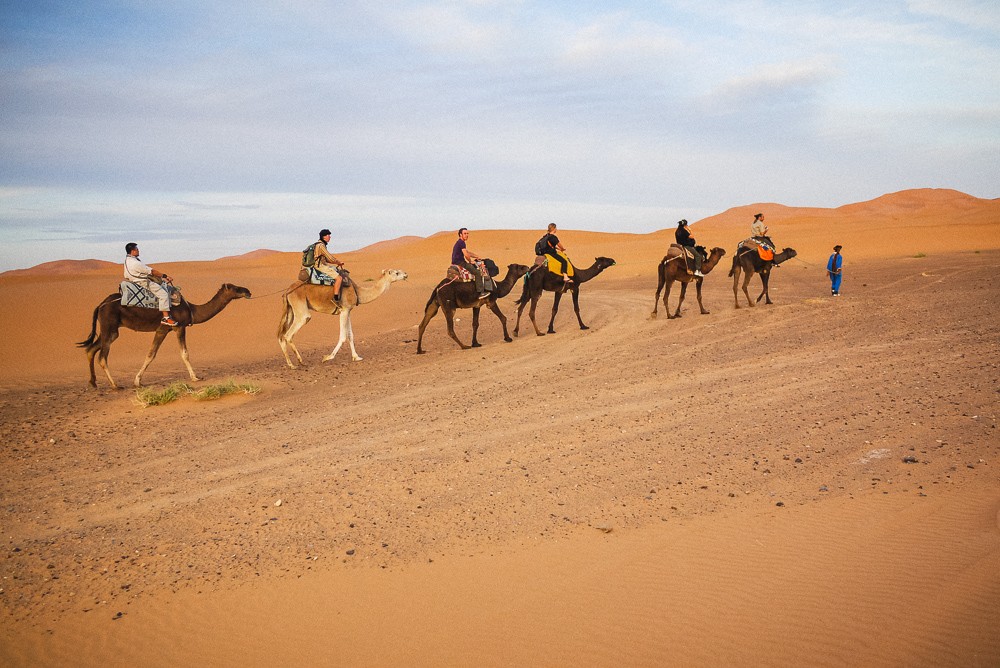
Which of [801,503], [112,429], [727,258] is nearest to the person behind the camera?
[801,503]

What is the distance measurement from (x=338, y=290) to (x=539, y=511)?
31.1 feet

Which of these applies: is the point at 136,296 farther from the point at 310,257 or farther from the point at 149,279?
the point at 310,257

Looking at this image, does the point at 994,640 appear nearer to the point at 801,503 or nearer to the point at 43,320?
the point at 801,503

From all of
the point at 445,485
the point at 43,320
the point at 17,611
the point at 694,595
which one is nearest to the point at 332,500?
the point at 445,485

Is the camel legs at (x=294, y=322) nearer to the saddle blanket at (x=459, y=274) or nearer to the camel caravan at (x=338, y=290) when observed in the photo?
the camel caravan at (x=338, y=290)

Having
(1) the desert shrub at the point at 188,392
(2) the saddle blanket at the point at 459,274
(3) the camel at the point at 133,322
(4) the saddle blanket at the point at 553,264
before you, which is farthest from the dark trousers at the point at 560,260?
(1) the desert shrub at the point at 188,392

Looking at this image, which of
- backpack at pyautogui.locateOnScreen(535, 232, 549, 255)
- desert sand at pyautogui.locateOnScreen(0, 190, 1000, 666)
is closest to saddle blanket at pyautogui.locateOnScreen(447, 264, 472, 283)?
backpack at pyautogui.locateOnScreen(535, 232, 549, 255)

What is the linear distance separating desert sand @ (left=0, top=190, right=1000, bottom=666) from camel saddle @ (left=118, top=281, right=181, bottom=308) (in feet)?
5.95

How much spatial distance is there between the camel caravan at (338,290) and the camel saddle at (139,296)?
0.05ft

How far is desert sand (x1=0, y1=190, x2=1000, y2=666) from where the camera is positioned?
5227 mm

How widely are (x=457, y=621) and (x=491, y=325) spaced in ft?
51.5

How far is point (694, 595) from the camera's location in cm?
554

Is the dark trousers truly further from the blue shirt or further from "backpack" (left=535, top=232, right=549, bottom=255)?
the blue shirt

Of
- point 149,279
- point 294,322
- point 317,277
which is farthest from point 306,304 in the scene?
point 149,279
